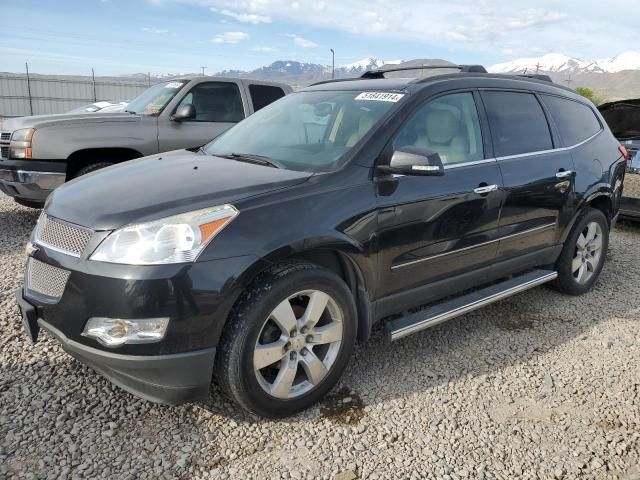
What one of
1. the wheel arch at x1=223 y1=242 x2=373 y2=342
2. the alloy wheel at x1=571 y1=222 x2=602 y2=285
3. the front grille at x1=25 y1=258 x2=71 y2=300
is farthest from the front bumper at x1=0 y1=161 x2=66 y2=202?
the alloy wheel at x1=571 y1=222 x2=602 y2=285

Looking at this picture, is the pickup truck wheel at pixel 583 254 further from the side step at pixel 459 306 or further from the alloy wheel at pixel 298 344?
the alloy wheel at pixel 298 344

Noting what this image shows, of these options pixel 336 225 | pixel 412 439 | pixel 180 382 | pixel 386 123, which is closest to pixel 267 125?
pixel 386 123

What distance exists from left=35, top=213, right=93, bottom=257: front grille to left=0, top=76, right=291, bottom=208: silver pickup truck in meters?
3.33

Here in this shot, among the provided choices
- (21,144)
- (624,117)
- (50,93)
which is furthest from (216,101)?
(50,93)

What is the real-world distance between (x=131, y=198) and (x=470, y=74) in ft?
8.09

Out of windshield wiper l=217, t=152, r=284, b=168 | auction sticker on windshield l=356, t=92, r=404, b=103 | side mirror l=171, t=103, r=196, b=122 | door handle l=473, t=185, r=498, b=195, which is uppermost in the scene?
auction sticker on windshield l=356, t=92, r=404, b=103

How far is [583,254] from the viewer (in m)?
4.54

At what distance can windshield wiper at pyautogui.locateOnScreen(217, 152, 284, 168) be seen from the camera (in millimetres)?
3072

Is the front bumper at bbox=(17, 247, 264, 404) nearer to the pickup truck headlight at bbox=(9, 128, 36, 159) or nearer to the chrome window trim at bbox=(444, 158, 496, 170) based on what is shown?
the chrome window trim at bbox=(444, 158, 496, 170)

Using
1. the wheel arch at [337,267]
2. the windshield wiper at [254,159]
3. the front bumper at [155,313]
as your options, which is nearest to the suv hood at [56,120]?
the windshield wiper at [254,159]

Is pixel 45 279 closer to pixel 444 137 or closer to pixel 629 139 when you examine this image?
pixel 444 137

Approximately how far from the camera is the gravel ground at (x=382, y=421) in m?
2.39

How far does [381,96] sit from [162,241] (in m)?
1.72

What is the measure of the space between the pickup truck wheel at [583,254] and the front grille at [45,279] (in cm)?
372
